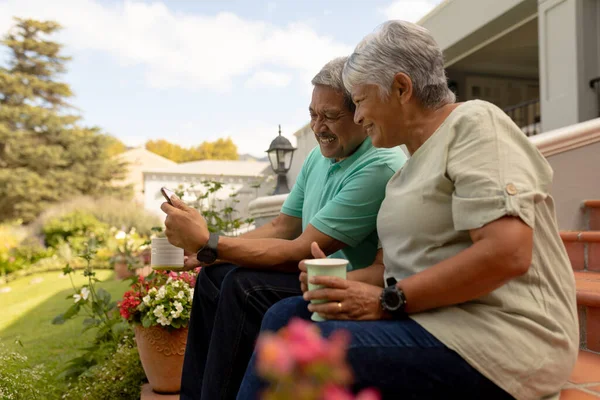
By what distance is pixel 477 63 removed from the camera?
34.5ft

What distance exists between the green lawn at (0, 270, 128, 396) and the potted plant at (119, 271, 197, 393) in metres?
0.97

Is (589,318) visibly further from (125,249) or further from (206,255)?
(125,249)

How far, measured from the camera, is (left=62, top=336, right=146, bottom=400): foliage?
280 cm

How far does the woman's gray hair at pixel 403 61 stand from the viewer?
1388 millimetres

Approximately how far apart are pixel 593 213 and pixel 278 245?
243 centimetres

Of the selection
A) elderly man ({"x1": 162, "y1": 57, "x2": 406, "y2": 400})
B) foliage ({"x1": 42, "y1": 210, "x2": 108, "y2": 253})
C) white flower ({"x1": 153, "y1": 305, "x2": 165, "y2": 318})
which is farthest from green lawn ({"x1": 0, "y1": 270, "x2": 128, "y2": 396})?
foliage ({"x1": 42, "y1": 210, "x2": 108, "y2": 253})

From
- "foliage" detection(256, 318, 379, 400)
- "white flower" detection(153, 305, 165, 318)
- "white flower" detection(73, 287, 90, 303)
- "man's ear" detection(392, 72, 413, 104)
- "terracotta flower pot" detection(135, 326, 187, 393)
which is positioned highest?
"man's ear" detection(392, 72, 413, 104)

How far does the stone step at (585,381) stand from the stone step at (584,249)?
3.10 feet

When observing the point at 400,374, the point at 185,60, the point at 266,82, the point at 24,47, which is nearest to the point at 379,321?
the point at 400,374

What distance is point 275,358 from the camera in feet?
1.23

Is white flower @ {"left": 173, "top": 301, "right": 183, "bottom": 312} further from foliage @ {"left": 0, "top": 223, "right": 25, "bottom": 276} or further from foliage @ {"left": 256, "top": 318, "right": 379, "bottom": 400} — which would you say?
foliage @ {"left": 0, "top": 223, "right": 25, "bottom": 276}

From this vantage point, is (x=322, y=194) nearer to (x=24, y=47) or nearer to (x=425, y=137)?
(x=425, y=137)

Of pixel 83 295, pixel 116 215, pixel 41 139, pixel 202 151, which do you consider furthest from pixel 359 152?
pixel 202 151

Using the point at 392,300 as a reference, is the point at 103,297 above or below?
below
